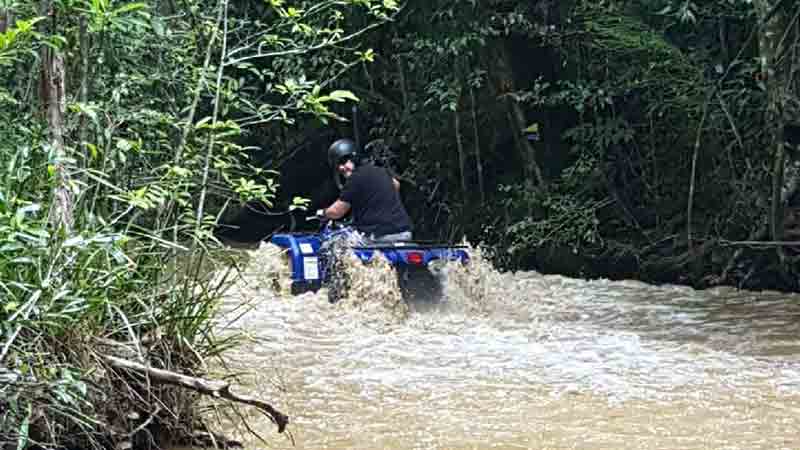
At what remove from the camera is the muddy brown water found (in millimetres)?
4996

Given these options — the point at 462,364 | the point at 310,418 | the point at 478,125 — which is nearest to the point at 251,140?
the point at 478,125

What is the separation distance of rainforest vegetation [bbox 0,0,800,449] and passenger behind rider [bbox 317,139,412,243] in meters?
0.47

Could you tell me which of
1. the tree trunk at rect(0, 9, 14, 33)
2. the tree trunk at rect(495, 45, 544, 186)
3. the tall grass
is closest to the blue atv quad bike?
the tall grass

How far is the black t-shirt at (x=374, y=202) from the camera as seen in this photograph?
8.76 metres

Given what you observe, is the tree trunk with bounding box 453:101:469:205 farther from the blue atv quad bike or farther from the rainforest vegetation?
the blue atv quad bike

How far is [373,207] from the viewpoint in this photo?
346 inches

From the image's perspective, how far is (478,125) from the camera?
42.8 feet

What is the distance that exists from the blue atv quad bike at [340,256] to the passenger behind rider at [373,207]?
164 mm

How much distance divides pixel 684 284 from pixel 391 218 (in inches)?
123

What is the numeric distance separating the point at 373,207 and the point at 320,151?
7.29 metres

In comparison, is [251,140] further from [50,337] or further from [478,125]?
[50,337]

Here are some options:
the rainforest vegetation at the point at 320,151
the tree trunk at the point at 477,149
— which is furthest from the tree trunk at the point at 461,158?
the tree trunk at the point at 477,149

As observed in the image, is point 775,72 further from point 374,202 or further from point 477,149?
point 477,149

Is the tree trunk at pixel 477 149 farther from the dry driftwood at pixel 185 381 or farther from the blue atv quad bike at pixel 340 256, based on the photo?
the dry driftwood at pixel 185 381
